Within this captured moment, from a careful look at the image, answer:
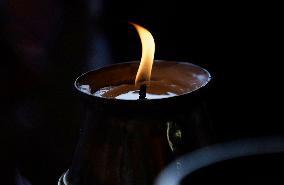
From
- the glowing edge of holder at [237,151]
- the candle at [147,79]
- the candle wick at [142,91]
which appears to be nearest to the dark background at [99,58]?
the candle at [147,79]

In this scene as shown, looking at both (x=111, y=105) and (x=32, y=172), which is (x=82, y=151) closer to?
(x=111, y=105)

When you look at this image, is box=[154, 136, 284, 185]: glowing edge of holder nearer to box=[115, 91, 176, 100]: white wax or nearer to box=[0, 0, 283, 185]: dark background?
box=[115, 91, 176, 100]: white wax

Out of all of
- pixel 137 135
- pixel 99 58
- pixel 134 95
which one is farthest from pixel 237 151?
pixel 99 58

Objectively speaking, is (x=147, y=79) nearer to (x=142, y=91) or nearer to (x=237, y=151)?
(x=142, y=91)

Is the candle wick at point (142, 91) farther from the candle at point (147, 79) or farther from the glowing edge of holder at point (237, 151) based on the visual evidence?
the glowing edge of holder at point (237, 151)

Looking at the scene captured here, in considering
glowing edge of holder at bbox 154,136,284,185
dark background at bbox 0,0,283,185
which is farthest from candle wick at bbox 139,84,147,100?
dark background at bbox 0,0,283,185

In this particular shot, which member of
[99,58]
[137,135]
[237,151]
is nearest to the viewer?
[237,151]

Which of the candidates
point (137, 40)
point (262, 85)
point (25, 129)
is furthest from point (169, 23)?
point (25, 129)
